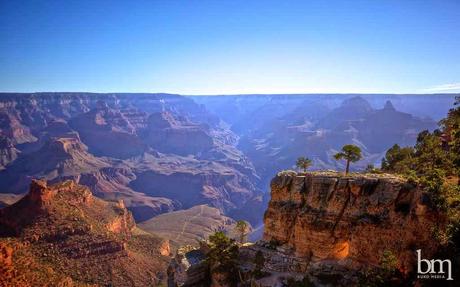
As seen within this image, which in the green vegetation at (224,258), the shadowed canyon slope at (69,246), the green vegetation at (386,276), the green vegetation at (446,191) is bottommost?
the shadowed canyon slope at (69,246)

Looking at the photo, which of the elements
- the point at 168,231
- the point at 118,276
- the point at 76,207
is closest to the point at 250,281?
the point at 118,276

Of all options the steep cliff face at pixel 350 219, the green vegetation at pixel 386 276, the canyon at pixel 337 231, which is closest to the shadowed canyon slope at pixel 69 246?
the canyon at pixel 337 231

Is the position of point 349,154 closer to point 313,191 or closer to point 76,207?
point 313,191

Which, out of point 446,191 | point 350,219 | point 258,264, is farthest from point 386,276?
point 258,264

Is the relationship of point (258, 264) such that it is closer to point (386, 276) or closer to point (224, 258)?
point (224, 258)

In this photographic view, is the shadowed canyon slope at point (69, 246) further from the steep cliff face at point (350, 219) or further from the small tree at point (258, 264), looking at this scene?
the steep cliff face at point (350, 219)

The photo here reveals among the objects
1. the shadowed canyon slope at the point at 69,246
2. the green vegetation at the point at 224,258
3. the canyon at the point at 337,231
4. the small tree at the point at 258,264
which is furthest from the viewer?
the shadowed canyon slope at the point at 69,246

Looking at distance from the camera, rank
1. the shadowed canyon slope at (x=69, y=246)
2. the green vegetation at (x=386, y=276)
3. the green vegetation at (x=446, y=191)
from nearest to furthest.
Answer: the green vegetation at (x=446, y=191) < the green vegetation at (x=386, y=276) < the shadowed canyon slope at (x=69, y=246)

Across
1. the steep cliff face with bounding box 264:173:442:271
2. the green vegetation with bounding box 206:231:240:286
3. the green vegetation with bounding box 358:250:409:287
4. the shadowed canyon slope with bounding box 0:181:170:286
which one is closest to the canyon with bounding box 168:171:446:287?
the steep cliff face with bounding box 264:173:442:271

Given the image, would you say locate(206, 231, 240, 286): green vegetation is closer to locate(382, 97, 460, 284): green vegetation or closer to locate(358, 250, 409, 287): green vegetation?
locate(358, 250, 409, 287): green vegetation
